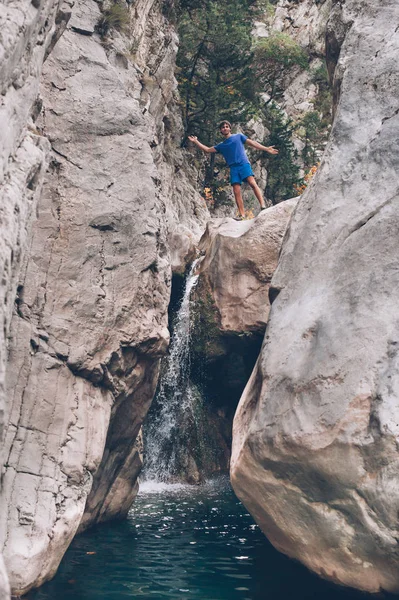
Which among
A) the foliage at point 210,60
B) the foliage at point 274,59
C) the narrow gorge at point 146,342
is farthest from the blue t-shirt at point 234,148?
the foliage at point 274,59

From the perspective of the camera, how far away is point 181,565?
25.1 ft

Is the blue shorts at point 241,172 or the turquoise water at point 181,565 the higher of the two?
the blue shorts at point 241,172

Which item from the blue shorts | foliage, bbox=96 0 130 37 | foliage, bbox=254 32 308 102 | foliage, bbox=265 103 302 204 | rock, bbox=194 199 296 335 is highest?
foliage, bbox=254 32 308 102

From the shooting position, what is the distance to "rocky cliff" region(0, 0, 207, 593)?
6469mm

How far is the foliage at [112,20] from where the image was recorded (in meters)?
10.0

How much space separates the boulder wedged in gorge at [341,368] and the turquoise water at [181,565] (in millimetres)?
696

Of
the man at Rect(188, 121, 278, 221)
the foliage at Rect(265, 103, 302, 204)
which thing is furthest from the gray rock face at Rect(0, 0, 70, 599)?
the foliage at Rect(265, 103, 302, 204)

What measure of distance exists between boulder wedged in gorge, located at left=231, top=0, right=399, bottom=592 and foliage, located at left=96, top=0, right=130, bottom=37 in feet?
13.2

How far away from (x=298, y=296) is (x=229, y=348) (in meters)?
6.91

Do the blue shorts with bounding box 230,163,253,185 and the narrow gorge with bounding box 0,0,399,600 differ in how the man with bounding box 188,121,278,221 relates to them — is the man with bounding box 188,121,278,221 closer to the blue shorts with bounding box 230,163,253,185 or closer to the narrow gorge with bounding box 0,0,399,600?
the blue shorts with bounding box 230,163,253,185

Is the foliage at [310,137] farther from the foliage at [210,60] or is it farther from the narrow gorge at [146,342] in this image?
the narrow gorge at [146,342]

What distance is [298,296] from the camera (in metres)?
7.09

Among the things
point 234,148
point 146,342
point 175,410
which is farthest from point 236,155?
point 146,342

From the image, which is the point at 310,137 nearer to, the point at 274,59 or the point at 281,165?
the point at 274,59
